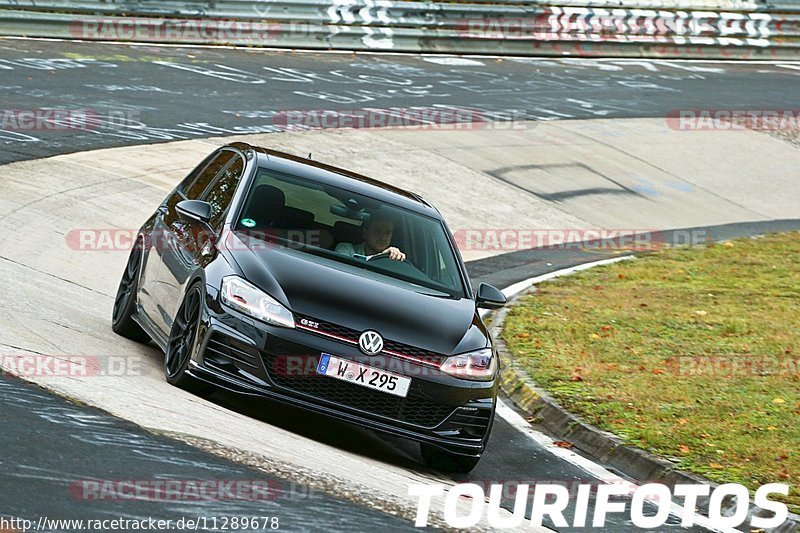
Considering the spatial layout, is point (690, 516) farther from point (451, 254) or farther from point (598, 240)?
point (598, 240)

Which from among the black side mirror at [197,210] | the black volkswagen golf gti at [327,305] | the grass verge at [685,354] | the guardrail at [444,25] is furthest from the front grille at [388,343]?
the guardrail at [444,25]

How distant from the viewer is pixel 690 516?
8.07 m

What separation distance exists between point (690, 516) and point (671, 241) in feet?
36.5

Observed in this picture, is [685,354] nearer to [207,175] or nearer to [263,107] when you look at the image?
[207,175]

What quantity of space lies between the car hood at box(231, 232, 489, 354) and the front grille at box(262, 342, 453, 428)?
0.31 m

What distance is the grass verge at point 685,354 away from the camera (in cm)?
930

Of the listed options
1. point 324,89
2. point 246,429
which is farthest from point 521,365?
point 324,89

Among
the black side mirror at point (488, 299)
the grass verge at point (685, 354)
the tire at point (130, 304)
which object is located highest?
the black side mirror at point (488, 299)

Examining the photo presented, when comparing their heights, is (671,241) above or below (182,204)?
below

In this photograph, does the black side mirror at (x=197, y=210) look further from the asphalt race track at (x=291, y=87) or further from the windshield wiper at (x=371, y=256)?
the asphalt race track at (x=291, y=87)

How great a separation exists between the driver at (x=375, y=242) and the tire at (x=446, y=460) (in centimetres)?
139

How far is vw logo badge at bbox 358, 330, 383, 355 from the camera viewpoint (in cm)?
792

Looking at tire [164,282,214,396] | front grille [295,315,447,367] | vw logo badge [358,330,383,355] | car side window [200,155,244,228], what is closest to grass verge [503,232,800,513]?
front grille [295,315,447,367]

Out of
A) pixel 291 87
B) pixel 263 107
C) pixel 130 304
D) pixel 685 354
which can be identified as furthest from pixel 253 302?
pixel 291 87
